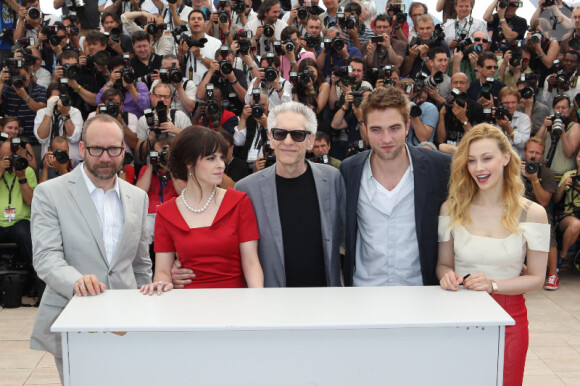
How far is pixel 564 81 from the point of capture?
6.62m

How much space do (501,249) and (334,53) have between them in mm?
4548

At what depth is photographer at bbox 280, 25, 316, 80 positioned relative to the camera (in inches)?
252

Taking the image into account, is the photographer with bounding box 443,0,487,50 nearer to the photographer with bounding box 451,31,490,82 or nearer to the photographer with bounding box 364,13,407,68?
the photographer with bounding box 451,31,490,82

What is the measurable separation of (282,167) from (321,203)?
215 millimetres

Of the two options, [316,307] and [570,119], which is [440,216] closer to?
[316,307]

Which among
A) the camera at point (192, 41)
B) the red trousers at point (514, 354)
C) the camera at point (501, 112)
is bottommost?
the red trousers at point (514, 354)

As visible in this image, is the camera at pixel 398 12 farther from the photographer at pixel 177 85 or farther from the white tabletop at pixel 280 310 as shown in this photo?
the white tabletop at pixel 280 310

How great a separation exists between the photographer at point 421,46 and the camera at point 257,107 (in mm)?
2046

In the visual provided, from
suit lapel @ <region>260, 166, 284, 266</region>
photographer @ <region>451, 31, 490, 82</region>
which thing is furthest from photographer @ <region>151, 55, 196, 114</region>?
suit lapel @ <region>260, 166, 284, 266</region>

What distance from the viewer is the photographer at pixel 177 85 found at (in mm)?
5949

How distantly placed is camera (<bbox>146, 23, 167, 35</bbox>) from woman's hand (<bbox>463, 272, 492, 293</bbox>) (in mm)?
5284

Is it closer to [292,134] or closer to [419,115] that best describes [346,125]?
[419,115]

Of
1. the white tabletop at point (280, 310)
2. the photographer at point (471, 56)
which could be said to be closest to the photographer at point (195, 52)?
the photographer at point (471, 56)

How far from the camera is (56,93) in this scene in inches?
240
